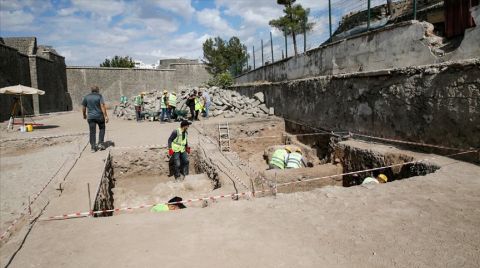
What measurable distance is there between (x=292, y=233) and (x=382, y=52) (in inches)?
289

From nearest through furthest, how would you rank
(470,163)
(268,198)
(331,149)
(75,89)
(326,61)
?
(268,198) → (470,163) → (331,149) → (326,61) → (75,89)

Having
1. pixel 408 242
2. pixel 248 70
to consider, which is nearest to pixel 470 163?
pixel 408 242

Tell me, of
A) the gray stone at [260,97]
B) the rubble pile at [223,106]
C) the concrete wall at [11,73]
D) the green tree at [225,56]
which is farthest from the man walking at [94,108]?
the green tree at [225,56]

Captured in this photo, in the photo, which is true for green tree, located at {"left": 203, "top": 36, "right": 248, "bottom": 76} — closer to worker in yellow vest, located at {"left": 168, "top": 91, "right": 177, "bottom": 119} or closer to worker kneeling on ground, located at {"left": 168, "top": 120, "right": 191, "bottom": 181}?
worker in yellow vest, located at {"left": 168, "top": 91, "right": 177, "bottom": 119}

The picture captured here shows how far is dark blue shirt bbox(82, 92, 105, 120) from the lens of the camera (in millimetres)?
8041

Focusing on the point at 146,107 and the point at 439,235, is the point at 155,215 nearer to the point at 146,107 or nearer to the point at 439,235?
the point at 439,235

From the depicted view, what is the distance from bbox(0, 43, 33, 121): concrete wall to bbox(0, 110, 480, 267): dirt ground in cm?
1939

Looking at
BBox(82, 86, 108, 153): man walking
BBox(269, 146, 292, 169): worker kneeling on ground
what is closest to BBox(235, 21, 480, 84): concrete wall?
BBox(269, 146, 292, 169): worker kneeling on ground

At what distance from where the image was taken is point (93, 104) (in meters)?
8.08

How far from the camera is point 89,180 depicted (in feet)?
19.4

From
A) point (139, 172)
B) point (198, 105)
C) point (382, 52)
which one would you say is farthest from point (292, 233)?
point (198, 105)

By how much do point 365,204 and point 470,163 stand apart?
2643mm

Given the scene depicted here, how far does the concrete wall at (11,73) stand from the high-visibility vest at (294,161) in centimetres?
1912

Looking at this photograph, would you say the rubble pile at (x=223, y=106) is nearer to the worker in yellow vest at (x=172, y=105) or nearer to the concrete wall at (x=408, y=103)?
the worker in yellow vest at (x=172, y=105)
